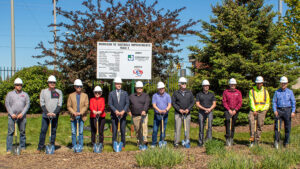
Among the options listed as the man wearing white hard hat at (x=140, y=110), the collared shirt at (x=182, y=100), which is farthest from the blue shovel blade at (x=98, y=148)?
the collared shirt at (x=182, y=100)

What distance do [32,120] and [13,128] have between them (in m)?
5.37

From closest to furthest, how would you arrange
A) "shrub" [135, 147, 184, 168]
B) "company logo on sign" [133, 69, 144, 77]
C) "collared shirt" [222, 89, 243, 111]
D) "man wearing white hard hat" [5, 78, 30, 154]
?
"shrub" [135, 147, 184, 168] → "man wearing white hard hat" [5, 78, 30, 154] → "collared shirt" [222, 89, 243, 111] → "company logo on sign" [133, 69, 144, 77]

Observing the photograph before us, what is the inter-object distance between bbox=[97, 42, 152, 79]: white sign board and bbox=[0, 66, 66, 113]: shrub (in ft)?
14.1

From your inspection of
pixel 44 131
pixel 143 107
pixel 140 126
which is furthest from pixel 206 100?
pixel 44 131

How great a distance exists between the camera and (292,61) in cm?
1392

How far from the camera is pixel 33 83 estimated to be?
46.9 ft

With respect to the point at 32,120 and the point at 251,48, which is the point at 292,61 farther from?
the point at 32,120

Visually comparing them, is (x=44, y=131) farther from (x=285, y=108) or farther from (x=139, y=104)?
(x=285, y=108)

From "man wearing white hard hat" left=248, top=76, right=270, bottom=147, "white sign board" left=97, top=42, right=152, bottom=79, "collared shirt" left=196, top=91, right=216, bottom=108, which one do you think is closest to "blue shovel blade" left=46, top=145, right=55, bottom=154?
"white sign board" left=97, top=42, right=152, bottom=79

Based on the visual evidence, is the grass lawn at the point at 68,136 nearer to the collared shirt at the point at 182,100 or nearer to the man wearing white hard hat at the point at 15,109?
the man wearing white hard hat at the point at 15,109

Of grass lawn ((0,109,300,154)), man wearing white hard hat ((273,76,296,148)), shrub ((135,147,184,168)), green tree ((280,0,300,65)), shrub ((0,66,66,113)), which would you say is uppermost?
green tree ((280,0,300,65))

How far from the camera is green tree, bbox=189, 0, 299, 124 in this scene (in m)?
12.6

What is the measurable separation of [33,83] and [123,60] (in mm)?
5952

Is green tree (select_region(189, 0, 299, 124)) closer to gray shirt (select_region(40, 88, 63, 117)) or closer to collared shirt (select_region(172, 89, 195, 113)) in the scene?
collared shirt (select_region(172, 89, 195, 113))
